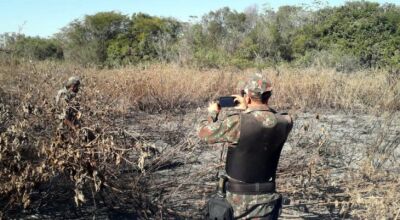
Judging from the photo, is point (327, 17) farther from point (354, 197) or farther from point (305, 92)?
point (354, 197)

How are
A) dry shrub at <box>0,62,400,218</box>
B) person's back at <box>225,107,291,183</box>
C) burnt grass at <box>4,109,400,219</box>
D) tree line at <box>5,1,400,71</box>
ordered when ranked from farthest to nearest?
tree line at <box>5,1,400,71</box>, burnt grass at <box>4,109,400,219</box>, dry shrub at <box>0,62,400,218</box>, person's back at <box>225,107,291,183</box>

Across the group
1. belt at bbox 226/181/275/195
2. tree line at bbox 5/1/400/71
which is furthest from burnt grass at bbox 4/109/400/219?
tree line at bbox 5/1/400/71

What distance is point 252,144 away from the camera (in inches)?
123

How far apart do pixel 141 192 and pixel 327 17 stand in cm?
2249

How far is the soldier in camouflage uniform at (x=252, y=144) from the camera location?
10.2 feet

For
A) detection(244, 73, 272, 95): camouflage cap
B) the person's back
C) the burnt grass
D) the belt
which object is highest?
detection(244, 73, 272, 95): camouflage cap

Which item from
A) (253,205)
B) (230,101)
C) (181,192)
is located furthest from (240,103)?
(181,192)

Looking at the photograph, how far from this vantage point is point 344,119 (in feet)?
35.4

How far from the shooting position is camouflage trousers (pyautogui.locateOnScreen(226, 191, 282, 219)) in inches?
129

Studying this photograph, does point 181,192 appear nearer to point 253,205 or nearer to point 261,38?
point 253,205

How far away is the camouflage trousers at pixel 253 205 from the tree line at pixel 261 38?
1624 centimetres

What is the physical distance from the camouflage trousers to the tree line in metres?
16.2

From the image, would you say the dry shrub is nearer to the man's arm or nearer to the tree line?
the man's arm

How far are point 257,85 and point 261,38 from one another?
872 inches
